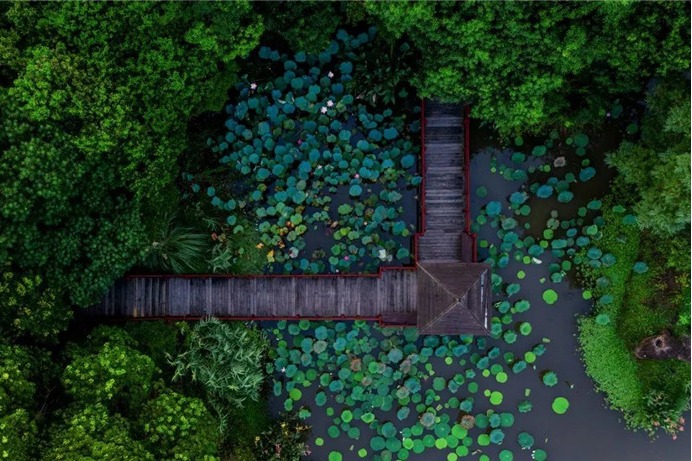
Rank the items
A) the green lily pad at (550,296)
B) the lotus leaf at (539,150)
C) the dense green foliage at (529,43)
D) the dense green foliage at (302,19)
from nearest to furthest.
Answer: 1. the dense green foliage at (529,43)
2. the dense green foliage at (302,19)
3. the lotus leaf at (539,150)
4. the green lily pad at (550,296)

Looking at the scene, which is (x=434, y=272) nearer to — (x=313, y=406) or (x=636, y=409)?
(x=313, y=406)

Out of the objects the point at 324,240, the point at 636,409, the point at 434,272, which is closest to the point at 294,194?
the point at 324,240

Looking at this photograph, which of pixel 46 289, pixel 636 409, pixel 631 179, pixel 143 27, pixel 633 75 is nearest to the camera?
pixel 143 27

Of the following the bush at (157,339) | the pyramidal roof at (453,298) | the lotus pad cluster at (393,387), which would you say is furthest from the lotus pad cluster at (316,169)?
the bush at (157,339)

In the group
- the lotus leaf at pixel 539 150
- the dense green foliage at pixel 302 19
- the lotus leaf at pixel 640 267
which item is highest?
the dense green foliage at pixel 302 19

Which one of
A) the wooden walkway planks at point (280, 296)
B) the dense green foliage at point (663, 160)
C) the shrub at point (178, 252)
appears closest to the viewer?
the dense green foliage at point (663, 160)

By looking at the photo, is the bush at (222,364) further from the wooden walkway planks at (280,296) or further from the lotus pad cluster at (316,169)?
the lotus pad cluster at (316,169)
